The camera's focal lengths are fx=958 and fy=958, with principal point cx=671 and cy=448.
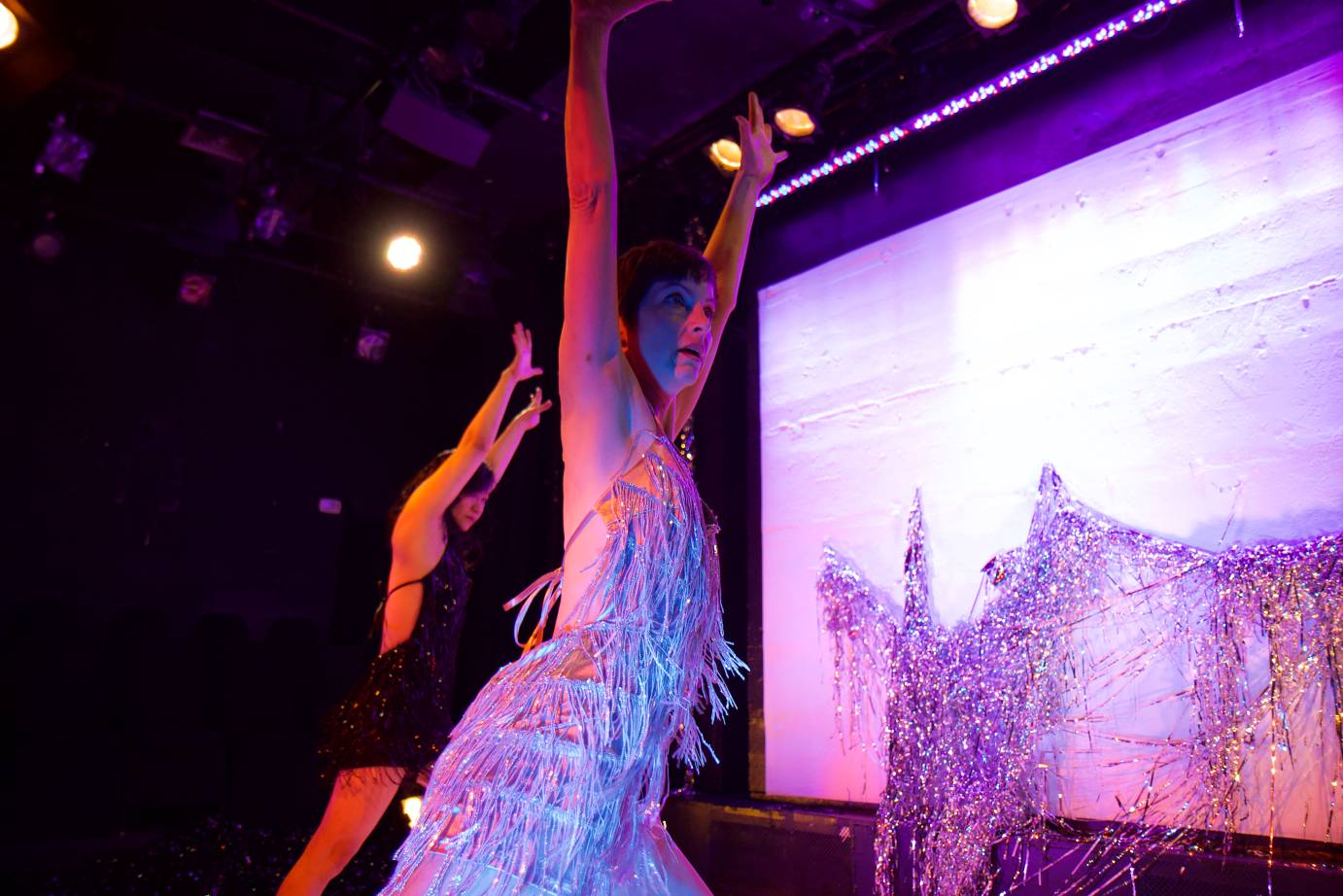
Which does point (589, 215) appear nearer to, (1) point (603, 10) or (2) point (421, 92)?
(1) point (603, 10)

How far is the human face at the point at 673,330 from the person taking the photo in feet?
5.23

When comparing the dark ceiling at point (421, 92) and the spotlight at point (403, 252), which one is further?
the spotlight at point (403, 252)

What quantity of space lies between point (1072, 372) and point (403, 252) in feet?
13.6

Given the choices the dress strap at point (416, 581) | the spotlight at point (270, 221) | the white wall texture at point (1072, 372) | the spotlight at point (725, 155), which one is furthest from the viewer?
the spotlight at point (270, 221)

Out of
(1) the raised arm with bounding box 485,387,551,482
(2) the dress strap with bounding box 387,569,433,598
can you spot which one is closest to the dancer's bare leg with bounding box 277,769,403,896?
(2) the dress strap with bounding box 387,569,433,598

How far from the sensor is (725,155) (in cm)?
500

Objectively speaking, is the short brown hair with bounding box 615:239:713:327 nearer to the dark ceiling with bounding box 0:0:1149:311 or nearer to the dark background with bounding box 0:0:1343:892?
the dark ceiling with bounding box 0:0:1149:311

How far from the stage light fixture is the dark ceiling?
0.07 metres

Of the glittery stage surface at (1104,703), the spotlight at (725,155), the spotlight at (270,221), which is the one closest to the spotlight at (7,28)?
the spotlight at (270,221)

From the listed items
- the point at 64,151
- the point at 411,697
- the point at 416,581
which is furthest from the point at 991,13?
the point at 64,151

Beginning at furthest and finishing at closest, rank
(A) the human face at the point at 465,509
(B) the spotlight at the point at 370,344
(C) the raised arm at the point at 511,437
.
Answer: (B) the spotlight at the point at 370,344 < (C) the raised arm at the point at 511,437 < (A) the human face at the point at 465,509

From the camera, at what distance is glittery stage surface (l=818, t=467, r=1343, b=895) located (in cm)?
292

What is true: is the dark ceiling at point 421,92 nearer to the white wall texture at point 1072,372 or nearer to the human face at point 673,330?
the white wall texture at point 1072,372

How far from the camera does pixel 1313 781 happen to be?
2885 mm
